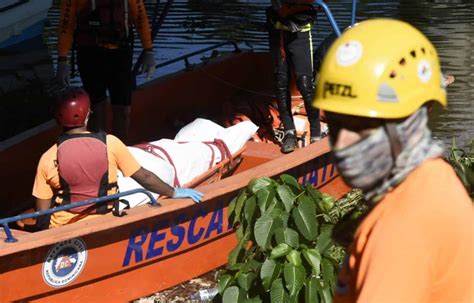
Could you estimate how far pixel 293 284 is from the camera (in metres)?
4.21

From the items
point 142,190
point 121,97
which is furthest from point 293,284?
point 121,97

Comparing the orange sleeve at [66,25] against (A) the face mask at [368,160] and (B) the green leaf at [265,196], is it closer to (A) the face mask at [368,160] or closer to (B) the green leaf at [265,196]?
(B) the green leaf at [265,196]

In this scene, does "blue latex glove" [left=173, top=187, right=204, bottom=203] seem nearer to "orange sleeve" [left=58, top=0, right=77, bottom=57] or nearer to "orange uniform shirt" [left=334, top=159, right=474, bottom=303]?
"orange sleeve" [left=58, top=0, right=77, bottom=57]

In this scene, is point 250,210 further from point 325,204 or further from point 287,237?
point 325,204

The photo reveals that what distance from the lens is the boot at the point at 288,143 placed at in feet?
23.7

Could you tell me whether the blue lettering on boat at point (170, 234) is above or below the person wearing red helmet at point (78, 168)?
below

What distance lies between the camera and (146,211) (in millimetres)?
5305

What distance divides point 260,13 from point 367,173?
46.3 ft

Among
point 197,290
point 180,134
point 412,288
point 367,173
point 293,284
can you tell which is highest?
point 367,173

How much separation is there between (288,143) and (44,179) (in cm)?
244

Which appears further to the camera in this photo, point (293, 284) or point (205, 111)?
point (205, 111)

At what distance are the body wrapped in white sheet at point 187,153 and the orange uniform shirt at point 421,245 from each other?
3907 mm

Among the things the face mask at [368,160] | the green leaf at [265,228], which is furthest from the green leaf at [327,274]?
the face mask at [368,160]

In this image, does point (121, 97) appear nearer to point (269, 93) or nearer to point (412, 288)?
point (269, 93)
